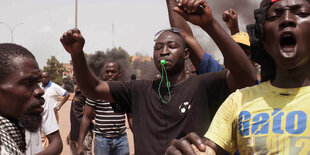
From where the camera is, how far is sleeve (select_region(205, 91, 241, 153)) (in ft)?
5.76

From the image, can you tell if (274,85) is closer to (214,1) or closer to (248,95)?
(248,95)

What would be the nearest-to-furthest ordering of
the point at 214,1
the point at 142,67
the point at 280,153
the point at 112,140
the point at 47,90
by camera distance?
the point at 280,153
the point at 214,1
the point at 112,140
the point at 47,90
the point at 142,67

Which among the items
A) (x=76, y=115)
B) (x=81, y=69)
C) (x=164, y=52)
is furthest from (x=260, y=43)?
(x=76, y=115)

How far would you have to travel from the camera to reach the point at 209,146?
170 centimetres

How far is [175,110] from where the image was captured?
2.75m

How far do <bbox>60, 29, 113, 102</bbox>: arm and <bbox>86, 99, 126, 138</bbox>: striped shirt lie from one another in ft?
7.83

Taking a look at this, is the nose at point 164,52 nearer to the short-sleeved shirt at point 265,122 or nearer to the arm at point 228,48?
the arm at point 228,48

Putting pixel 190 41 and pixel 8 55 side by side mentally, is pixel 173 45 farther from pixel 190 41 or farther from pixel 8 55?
pixel 8 55

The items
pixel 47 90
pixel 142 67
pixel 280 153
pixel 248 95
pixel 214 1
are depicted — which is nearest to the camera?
pixel 280 153

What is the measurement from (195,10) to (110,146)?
3.70 metres

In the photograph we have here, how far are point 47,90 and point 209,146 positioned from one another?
782cm

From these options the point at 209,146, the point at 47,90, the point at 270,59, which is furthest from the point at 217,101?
the point at 47,90

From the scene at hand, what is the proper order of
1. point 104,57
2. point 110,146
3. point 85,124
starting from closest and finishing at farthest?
1. point 110,146
2. point 85,124
3. point 104,57

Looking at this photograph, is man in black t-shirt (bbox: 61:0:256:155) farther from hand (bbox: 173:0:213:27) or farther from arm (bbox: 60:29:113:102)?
hand (bbox: 173:0:213:27)
